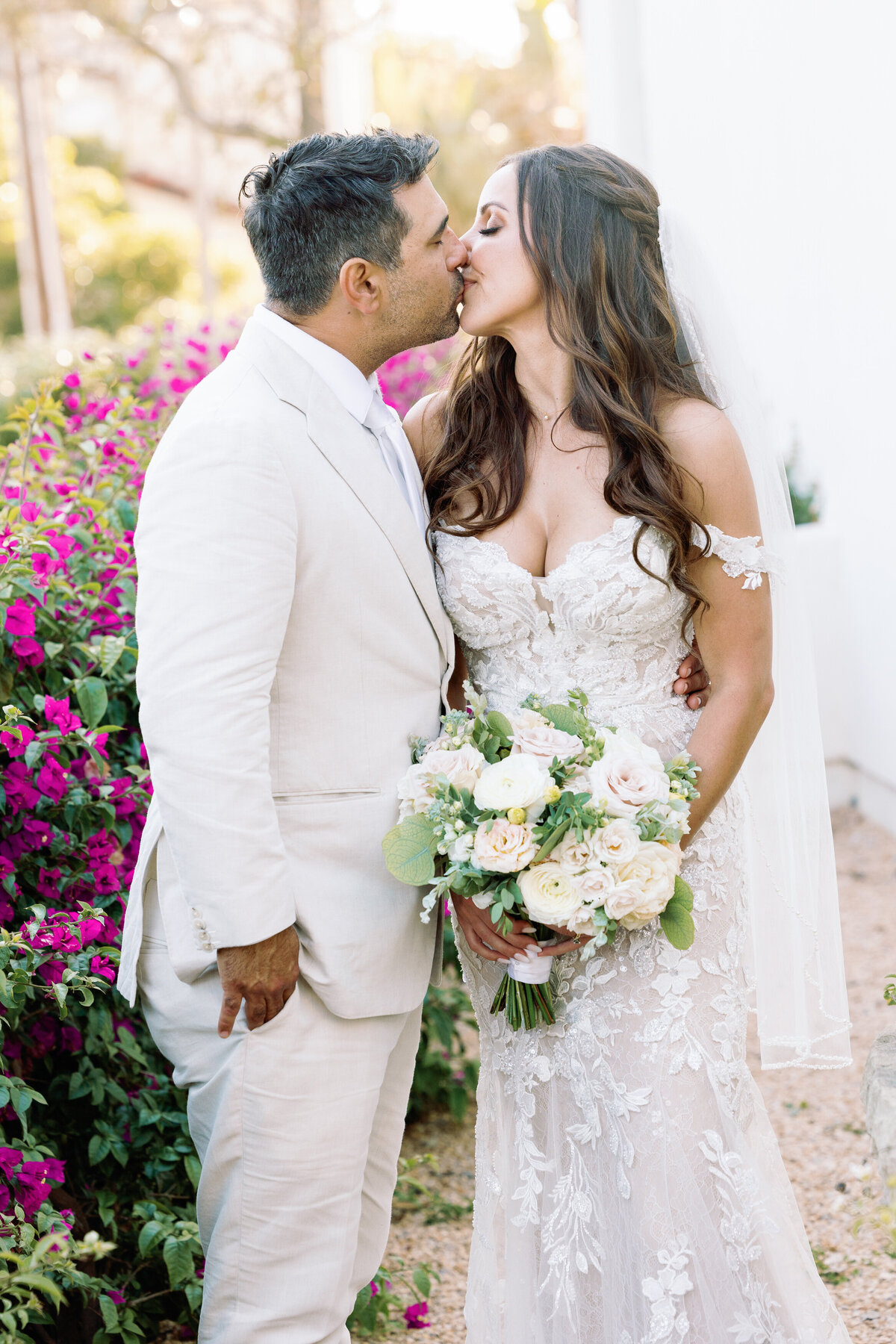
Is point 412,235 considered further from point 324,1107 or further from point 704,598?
point 324,1107

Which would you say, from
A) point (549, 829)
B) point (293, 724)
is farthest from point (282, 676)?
point (549, 829)

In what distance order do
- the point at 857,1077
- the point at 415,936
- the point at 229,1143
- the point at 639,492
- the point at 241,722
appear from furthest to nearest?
the point at 857,1077, the point at 639,492, the point at 415,936, the point at 229,1143, the point at 241,722

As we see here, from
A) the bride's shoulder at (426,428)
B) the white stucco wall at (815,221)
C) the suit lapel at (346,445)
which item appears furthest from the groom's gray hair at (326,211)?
the white stucco wall at (815,221)

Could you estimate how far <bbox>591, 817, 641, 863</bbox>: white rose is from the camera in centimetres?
220

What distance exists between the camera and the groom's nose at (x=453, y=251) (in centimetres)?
262

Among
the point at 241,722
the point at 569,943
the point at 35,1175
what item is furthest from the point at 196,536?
the point at 35,1175

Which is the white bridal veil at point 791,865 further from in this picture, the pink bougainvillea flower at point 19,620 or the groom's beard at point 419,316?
the pink bougainvillea flower at point 19,620

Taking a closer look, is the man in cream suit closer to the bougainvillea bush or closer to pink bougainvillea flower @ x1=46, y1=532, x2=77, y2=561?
the bougainvillea bush

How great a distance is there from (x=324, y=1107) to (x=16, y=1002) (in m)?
0.60

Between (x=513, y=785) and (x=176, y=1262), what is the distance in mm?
1349

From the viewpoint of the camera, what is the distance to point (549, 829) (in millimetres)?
2230

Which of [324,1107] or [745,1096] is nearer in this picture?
[324,1107]

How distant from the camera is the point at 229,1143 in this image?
2.30 metres

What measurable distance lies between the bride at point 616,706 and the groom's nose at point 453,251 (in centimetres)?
9
